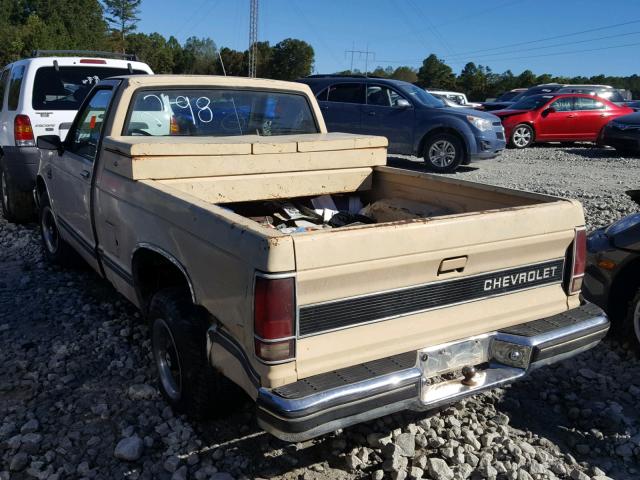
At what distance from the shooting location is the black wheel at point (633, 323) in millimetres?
3883

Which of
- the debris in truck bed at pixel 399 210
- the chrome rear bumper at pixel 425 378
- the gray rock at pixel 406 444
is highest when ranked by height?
the debris in truck bed at pixel 399 210

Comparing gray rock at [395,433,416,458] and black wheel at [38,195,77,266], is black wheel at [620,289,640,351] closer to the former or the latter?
gray rock at [395,433,416,458]

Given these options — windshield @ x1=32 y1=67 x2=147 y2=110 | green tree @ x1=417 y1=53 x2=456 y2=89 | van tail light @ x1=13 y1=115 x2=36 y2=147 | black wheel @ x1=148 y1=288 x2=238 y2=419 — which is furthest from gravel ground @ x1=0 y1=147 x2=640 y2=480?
green tree @ x1=417 y1=53 x2=456 y2=89

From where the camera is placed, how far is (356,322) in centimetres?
244

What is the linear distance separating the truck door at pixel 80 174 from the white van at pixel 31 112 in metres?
1.85

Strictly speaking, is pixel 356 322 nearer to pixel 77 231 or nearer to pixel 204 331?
pixel 204 331

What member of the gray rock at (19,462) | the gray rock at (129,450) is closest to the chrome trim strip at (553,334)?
the gray rock at (129,450)

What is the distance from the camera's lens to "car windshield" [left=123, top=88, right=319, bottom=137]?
4.03m

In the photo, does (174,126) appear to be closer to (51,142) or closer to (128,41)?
(51,142)

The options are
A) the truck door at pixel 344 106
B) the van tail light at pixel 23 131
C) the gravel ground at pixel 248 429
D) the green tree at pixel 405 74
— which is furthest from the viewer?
the green tree at pixel 405 74

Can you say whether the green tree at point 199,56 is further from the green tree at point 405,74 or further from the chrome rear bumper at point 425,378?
the chrome rear bumper at point 425,378

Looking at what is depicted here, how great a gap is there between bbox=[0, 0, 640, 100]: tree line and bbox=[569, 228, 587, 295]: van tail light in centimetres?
4840

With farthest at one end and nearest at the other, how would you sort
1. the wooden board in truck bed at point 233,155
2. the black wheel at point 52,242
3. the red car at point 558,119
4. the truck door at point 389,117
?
the red car at point 558,119 < the truck door at point 389,117 < the black wheel at point 52,242 < the wooden board in truck bed at point 233,155

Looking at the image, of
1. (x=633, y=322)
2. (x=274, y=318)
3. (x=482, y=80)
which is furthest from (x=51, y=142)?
(x=482, y=80)
